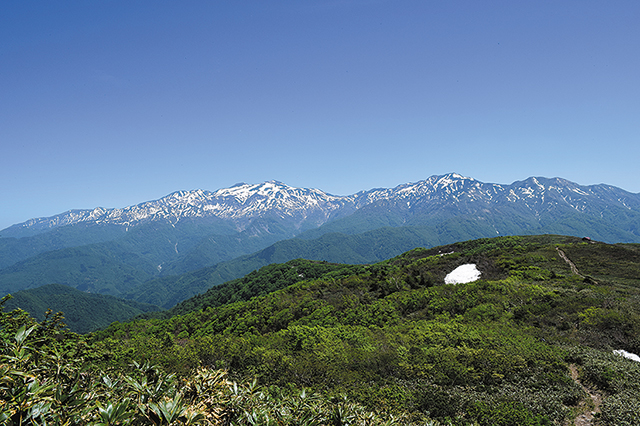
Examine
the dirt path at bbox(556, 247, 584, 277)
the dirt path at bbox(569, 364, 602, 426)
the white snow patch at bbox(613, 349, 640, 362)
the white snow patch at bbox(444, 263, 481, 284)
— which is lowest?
the dirt path at bbox(556, 247, 584, 277)

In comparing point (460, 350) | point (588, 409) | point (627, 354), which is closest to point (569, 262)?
point (627, 354)

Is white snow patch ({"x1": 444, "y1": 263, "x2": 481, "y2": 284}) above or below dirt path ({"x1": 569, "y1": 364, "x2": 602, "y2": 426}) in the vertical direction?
below

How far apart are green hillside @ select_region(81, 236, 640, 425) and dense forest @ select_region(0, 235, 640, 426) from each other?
0.33 ft

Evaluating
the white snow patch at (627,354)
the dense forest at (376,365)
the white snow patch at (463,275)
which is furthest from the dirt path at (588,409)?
the white snow patch at (463,275)

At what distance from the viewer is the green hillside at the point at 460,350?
1428cm

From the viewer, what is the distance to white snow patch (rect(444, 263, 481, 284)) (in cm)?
4549

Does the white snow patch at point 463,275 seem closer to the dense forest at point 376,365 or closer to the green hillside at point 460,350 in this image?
the green hillside at point 460,350

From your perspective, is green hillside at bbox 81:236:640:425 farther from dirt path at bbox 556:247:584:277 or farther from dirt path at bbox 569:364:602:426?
dirt path at bbox 556:247:584:277

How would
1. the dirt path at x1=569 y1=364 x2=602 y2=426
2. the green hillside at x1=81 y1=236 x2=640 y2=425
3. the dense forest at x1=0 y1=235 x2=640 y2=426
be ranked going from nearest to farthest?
the dense forest at x1=0 y1=235 x2=640 y2=426
the dirt path at x1=569 y1=364 x2=602 y2=426
the green hillside at x1=81 y1=236 x2=640 y2=425

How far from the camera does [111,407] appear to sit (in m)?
3.97

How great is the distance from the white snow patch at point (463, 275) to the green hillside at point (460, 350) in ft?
15.7

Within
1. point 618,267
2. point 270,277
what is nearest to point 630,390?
point 618,267

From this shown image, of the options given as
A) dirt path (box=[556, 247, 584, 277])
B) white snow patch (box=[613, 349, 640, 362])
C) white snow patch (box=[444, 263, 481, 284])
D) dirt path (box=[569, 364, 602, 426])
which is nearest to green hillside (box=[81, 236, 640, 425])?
dirt path (box=[569, 364, 602, 426])

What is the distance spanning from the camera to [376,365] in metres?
19.3
